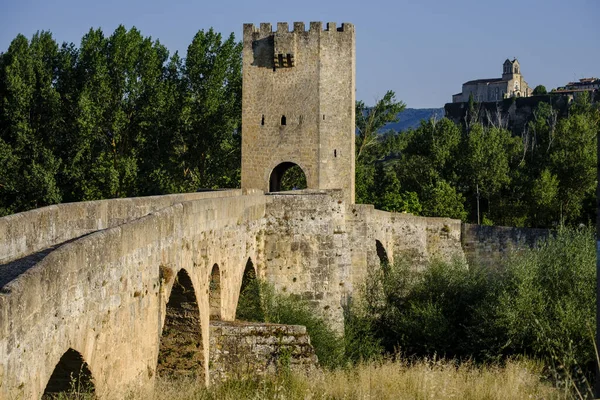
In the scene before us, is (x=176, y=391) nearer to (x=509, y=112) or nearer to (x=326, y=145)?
(x=326, y=145)

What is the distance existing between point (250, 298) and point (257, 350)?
380 cm

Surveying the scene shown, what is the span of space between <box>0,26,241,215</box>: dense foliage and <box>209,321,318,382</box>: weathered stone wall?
1818 centimetres

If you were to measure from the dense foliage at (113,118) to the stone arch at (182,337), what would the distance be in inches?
743

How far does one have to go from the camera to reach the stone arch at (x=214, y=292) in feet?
38.4

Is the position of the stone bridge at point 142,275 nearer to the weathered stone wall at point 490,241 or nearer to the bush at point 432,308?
the bush at point 432,308

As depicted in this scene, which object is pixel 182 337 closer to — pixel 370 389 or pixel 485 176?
pixel 370 389

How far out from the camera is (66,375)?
568 cm

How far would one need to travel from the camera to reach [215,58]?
30531mm

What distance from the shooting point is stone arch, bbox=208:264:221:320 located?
38.4 ft

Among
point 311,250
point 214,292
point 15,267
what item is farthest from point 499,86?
point 15,267

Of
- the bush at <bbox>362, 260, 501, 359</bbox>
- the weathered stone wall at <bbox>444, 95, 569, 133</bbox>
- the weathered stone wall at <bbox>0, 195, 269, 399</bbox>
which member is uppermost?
the weathered stone wall at <bbox>444, 95, 569, 133</bbox>

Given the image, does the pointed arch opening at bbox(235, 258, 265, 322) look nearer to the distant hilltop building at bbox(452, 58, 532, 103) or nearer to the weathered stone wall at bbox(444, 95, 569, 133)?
the weathered stone wall at bbox(444, 95, 569, 133)

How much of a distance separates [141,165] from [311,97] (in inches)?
359

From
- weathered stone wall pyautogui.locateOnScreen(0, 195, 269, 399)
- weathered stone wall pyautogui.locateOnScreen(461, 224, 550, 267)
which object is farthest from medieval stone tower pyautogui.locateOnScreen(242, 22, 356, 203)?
weathered stone wall pyautogui.locateOnScreen(0, 195, 269, 399)
